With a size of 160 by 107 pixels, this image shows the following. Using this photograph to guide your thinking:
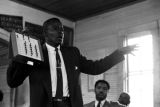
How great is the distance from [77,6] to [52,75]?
357cm

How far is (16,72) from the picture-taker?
133 centimetres

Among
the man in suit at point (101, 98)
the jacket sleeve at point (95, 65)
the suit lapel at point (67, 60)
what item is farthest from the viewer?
the man in suit at point (101, 98)

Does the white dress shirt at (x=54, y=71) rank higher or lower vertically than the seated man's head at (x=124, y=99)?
higher

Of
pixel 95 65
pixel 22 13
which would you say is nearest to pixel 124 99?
pixel 22 13

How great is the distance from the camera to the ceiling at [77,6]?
466 centimetres

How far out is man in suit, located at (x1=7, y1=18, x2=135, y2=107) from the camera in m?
1.37

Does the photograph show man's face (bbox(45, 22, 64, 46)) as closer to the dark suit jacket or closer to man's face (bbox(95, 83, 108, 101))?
the dark suit jacket

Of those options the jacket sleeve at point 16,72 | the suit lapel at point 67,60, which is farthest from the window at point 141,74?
the jacket sleeve at point 16,72

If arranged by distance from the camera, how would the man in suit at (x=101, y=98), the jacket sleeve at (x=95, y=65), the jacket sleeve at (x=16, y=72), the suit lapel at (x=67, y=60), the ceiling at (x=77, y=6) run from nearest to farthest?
the jacket sleeve at (x=16, y=72) < the suit lapel at (x=67, y=60) < the jacket sleeve at (x=95, y=65) < the man in suit at (x=101, y=98) < the ceiling at (x=77, y=6)

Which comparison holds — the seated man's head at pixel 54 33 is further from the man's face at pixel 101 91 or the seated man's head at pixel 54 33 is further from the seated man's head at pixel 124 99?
the seated man's head at pixel 124 99

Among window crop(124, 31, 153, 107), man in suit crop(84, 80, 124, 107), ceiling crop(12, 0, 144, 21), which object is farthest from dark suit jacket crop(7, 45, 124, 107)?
ceiling crop(12, 0, 144, 21)

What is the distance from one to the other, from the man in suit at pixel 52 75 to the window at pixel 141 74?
2776mm

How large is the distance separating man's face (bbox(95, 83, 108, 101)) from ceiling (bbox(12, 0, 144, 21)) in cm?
146

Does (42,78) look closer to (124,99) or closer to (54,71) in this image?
(54,71)
